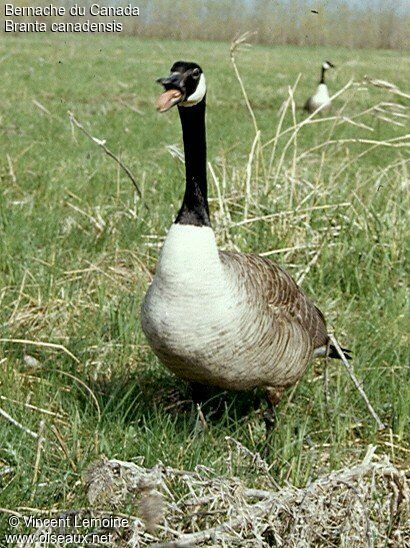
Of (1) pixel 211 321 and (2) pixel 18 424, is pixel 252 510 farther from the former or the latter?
(2) pixel 18 424

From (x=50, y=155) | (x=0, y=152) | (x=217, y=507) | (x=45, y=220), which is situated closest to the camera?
(x=217, y=507)

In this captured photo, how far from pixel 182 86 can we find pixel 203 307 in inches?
36.2

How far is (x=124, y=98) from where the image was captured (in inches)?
728

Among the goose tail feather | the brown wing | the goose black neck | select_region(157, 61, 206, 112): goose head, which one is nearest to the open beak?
select_region(157, 61, 206, 112): goose head

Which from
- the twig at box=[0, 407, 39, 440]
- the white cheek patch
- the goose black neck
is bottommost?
the twig at box=[0, 407, 39, 440]

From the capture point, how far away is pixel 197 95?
11.7ft

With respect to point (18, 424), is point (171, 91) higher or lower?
higher

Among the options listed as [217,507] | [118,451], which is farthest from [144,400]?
[217,507]

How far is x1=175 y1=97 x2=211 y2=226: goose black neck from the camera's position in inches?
142

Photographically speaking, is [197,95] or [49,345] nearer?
[197,95]

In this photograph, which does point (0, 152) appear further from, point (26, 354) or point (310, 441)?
point (310, 441)

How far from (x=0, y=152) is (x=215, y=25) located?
63.9 feet

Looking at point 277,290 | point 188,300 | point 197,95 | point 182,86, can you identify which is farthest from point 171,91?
point 277,290

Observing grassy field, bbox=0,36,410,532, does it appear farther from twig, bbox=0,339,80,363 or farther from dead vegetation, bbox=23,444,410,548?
dead vegetation, bbox=23,444,410,548
